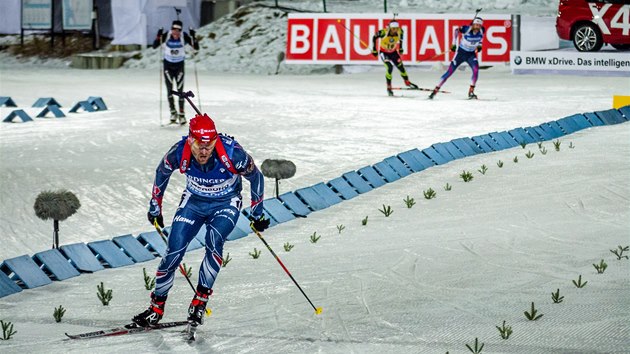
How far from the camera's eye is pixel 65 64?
36938 millimetres

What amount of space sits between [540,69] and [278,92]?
22.3ft

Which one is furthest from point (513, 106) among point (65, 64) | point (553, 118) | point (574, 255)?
point (65, 64)

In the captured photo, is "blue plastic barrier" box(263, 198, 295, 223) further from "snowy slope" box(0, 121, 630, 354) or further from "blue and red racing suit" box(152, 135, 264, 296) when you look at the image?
"blue and red racing suit" box(152, 135, 264, 296)

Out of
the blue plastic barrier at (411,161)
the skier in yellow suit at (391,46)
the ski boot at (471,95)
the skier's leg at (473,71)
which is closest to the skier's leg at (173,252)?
the blue plastic barrier at (411,161)

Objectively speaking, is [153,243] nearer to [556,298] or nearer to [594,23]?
[556,298]

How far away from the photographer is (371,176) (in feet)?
45.8

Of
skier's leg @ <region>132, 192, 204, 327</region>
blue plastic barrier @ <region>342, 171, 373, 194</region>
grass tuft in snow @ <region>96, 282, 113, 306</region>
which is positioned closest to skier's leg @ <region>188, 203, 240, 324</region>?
skier's leg @ <region>132, 192, 204, 327</region>

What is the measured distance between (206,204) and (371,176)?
6544 mm

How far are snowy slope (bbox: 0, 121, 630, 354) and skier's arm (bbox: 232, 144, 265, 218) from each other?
32.2 inches

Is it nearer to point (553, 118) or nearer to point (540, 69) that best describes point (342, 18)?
point (540, 69)

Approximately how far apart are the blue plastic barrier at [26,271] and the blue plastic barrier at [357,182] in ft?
16.1

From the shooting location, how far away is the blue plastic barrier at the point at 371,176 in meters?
13.8

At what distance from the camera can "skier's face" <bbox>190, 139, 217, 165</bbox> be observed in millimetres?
7293

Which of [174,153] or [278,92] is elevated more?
[174,153]
